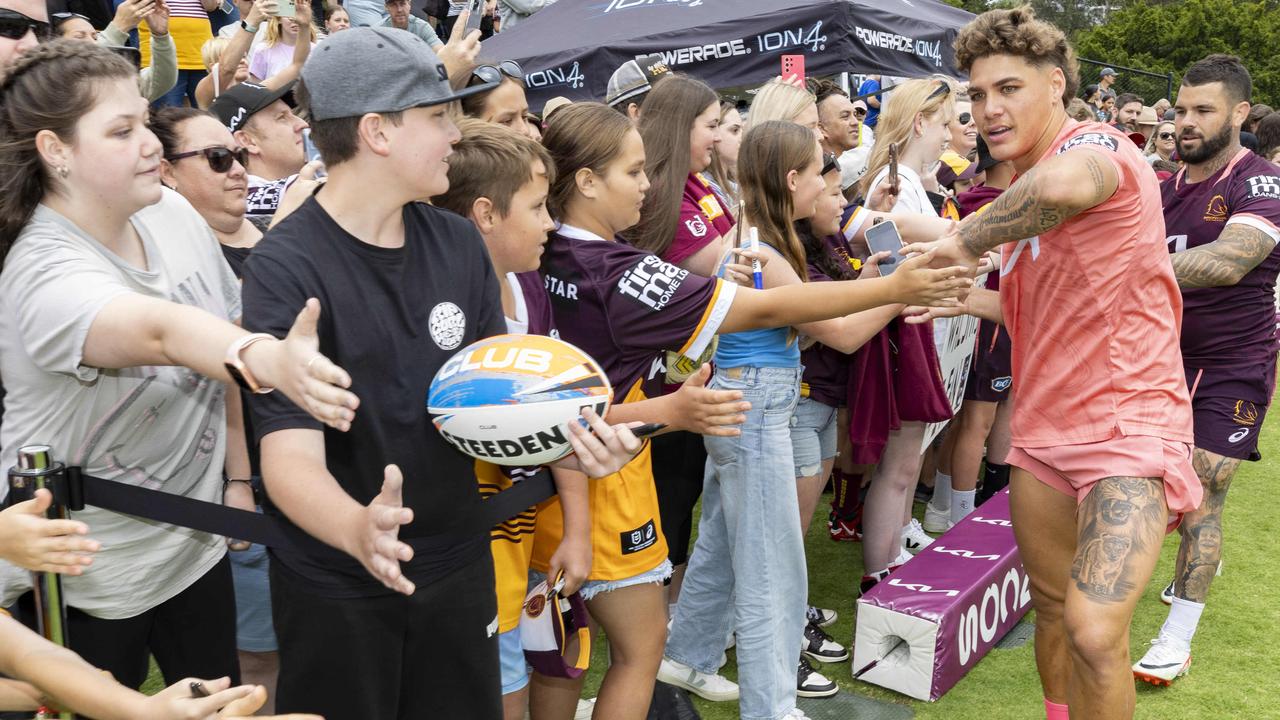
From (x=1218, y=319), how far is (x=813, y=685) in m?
2.64

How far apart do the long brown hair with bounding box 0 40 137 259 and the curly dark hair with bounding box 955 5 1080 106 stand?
8.60 ft

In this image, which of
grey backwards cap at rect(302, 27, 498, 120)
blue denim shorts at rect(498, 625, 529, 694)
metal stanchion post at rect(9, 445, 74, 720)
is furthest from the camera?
blue denim shorts at rect(498, 625, 529, 694)

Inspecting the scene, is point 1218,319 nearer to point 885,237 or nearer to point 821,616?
point 885,237

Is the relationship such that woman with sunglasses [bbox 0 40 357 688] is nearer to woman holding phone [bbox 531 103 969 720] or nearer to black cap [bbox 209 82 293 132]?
woman holding phone [bbox 531 103 969 720]

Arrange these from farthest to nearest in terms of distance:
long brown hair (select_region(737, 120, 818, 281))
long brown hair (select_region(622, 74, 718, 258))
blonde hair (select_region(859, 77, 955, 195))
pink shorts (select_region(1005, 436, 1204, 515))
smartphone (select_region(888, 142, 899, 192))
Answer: blonde hair (select_region(859, 77, 955, 195)) → smartphone (select_region(888, 142, 899, 192)) → long brown hair (select_region(622, 74, 718, 258)) → long brown hair (select_region(737, 120, 818, 281)) → pink shorts (select_region(1005, 436, 1204, 515))

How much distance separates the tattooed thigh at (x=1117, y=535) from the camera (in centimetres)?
318

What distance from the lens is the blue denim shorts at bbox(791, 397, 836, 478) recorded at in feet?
15.3

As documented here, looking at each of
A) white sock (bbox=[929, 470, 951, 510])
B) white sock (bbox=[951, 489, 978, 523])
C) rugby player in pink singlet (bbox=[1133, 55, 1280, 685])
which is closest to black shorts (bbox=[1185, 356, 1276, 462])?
rugby player in pink singlet (bbox=[1133, 55, 1280, 685])

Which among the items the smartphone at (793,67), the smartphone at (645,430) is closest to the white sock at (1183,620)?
the smartphone at (645,430)

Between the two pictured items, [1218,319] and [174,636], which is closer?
[174,636]

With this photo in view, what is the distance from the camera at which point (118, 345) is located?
2102 mm

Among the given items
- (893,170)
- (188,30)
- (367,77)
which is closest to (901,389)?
(893,170)

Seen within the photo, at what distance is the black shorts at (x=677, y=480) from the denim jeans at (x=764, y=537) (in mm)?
405

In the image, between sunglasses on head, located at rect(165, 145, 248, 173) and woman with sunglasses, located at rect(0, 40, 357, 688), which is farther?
sunglasses on head, located at rect(165, 145, 248, 173)
